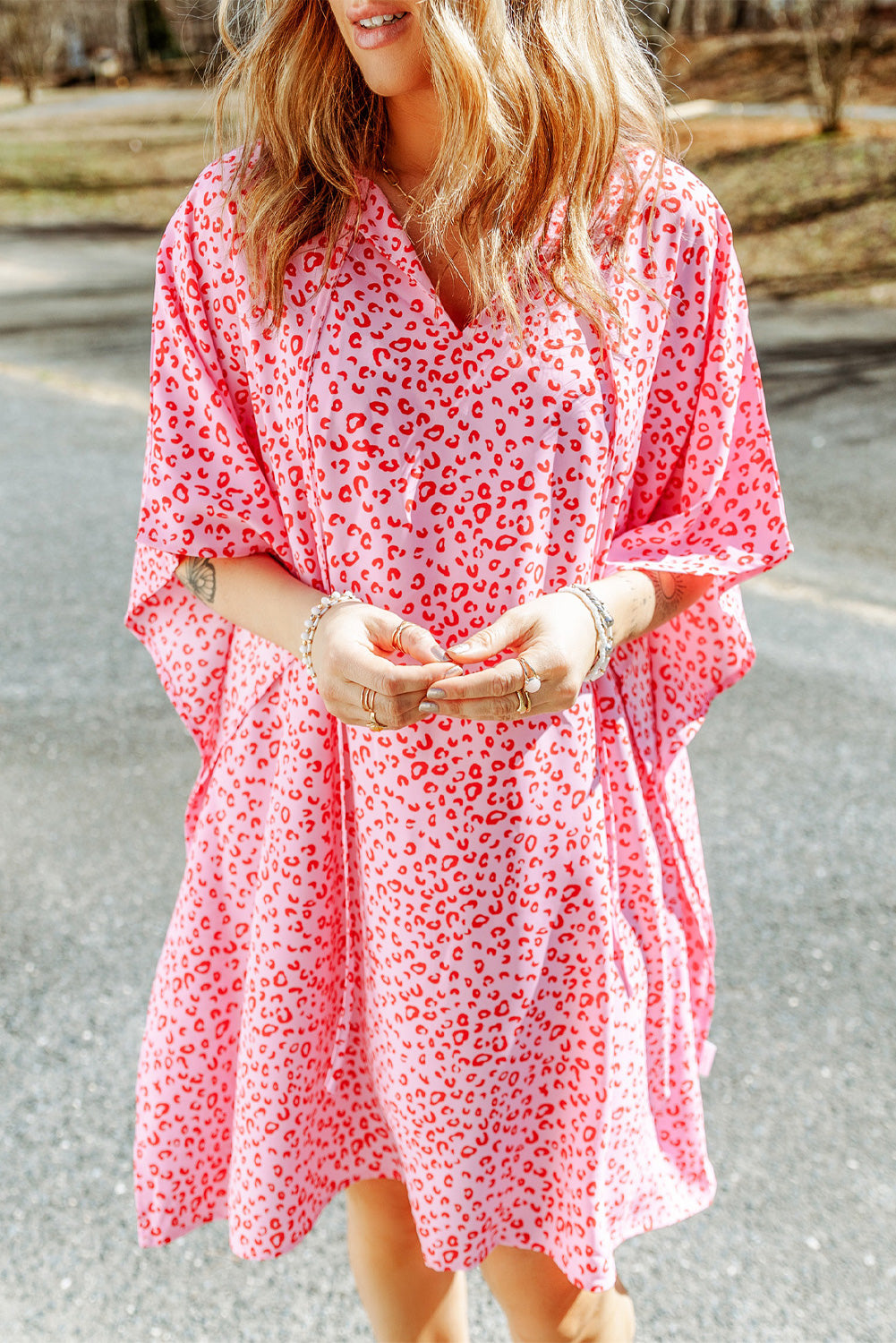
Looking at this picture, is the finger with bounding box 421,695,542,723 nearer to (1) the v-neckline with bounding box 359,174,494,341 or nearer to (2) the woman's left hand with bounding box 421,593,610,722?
(2) the woman's left hand with bounding box 421,593,610,722

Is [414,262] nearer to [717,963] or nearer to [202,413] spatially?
[202,413]

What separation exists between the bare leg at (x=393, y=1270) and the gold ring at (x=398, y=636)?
32.3 inches

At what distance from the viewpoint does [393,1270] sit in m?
1.72

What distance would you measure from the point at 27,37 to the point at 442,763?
88.7ft

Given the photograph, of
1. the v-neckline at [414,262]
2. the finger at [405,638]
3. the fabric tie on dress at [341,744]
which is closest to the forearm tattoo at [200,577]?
the fabric tie on dress at [341,744]

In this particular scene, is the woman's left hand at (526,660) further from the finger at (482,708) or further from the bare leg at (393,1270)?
the bare leg at (393,1270)

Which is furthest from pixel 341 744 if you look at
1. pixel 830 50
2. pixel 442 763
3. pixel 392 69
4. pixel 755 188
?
pixel 830 50

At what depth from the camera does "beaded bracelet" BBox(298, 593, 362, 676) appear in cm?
136

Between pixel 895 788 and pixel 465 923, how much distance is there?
2266 mm

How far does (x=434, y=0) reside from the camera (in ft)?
4.08

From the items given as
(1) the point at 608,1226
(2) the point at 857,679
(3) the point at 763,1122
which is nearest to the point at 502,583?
(1) the point at 608,1226

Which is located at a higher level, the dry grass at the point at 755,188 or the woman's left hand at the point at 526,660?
the woman's left hand at the point at 526,660

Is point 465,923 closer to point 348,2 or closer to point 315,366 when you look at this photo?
point 315,366

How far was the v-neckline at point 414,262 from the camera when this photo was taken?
4.35ft
